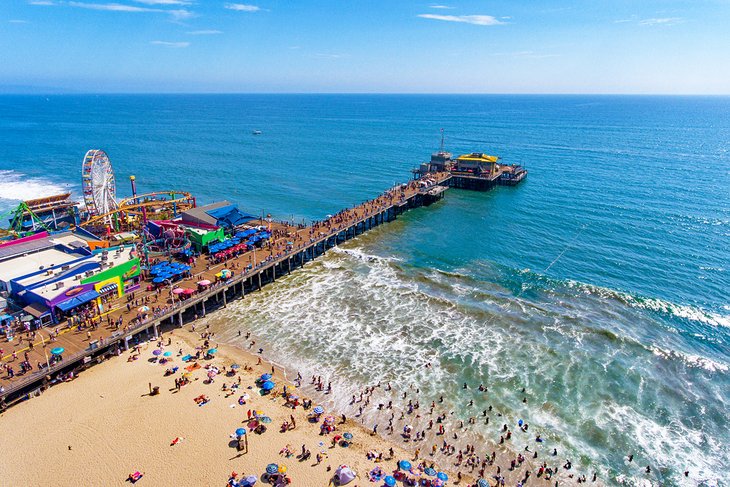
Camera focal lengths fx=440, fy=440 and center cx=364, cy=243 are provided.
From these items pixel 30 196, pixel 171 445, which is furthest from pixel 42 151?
pixel 171 445

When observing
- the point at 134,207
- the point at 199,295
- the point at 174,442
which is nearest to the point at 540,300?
the point at 199,295

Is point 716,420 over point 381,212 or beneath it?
beneath

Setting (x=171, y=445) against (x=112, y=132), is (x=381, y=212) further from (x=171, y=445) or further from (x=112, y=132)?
(x=112, y=132)

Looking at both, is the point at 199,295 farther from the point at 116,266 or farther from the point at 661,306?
the point at 661,306

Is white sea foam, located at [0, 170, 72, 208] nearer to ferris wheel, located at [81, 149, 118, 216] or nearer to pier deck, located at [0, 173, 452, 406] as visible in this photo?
ferris wheel, located at [81, 149, 118, 216]

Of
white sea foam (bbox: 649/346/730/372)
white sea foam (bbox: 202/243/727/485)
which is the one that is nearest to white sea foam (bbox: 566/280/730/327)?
white sea foam (bbox: 202/243/727/485)

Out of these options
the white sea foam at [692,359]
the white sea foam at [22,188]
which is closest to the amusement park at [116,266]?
the white sea foam at [22,188]
